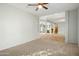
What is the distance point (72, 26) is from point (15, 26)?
298 cm

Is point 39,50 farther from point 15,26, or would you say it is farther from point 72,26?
point 72,26

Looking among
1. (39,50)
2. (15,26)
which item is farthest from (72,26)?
(15,26)

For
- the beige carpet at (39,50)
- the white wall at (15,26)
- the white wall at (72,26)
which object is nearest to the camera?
the beige carpet at (39,50)

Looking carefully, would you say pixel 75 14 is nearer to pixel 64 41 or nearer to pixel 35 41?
pixel 64 41

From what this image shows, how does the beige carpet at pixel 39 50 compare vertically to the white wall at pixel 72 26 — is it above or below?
below

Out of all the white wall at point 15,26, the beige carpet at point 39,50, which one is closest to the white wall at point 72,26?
the beige carpet at point 39,50

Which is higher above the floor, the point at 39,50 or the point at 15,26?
the point at 15,26

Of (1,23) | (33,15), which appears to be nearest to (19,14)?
(33,15)

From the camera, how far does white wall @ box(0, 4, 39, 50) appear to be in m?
4.14

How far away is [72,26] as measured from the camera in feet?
18.9

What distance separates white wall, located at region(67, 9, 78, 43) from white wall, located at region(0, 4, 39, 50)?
1.90 metres

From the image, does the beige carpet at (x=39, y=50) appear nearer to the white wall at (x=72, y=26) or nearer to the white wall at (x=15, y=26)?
the white wall at (x=15, y=26)

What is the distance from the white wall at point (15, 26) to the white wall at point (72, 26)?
1.90 meters

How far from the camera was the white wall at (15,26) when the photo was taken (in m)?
4.14
